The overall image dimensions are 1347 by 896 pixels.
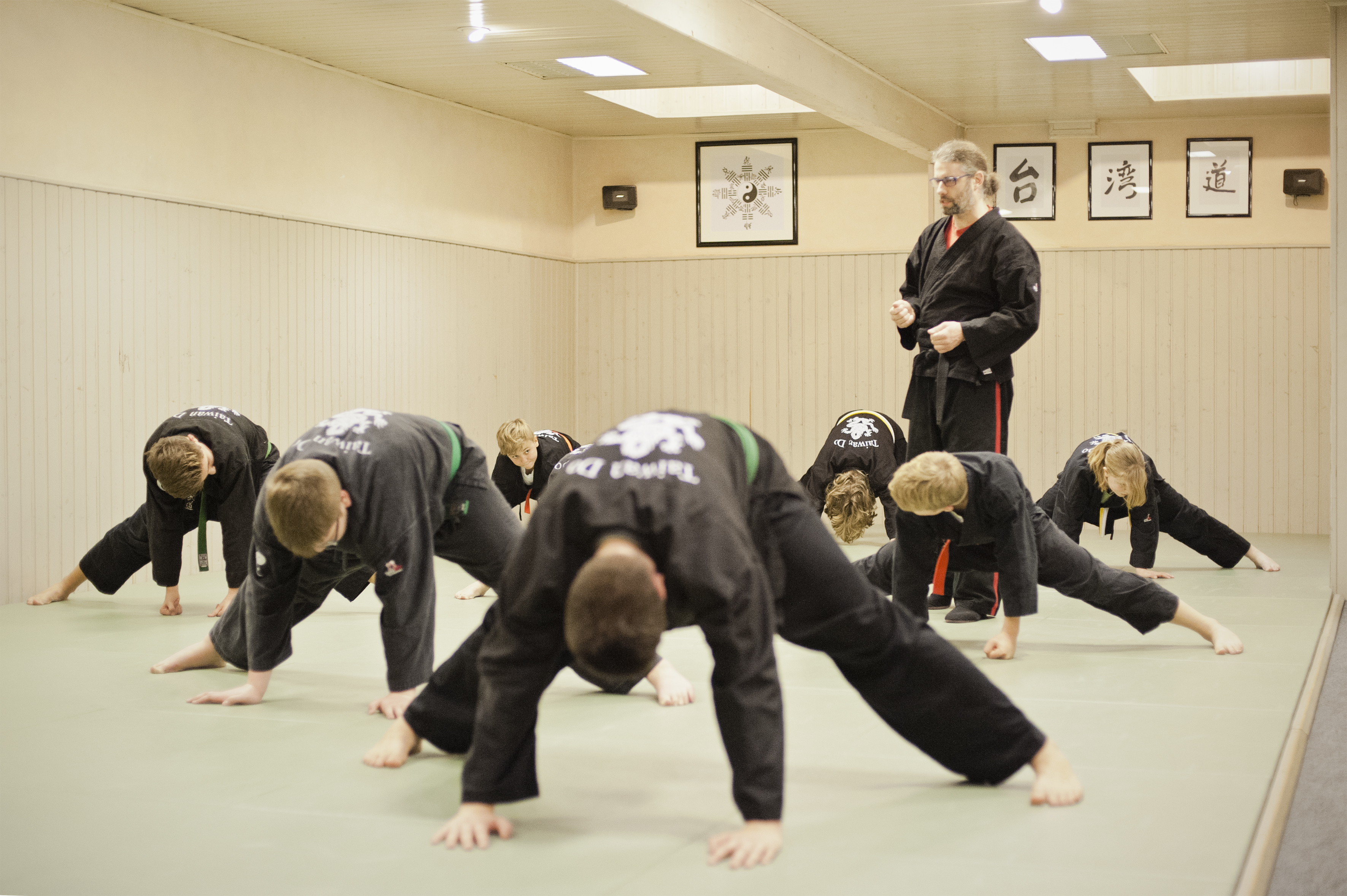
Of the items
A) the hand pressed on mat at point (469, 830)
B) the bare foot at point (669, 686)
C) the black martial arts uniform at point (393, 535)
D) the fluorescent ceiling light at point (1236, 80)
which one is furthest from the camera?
the fluorescent ceiling light at point (1236, 80)

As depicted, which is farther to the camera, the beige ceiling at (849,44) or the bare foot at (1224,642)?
the beige ceiling at (849,44)

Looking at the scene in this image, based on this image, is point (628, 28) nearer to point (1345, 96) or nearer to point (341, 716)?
point (1345, 96)

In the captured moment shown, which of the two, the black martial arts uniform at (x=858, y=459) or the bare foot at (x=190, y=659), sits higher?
the black martial arts uniform at (x=858, y=459)

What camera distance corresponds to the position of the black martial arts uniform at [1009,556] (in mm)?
3809

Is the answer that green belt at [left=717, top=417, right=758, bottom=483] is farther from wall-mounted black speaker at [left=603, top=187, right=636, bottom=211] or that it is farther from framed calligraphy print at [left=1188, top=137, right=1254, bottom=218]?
wall-mounted black speaker at [left=603, top=187, right=636, bottom=211]

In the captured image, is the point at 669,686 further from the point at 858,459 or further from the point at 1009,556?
the point at 858,459

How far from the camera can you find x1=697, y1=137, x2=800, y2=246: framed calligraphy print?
931 centimetres

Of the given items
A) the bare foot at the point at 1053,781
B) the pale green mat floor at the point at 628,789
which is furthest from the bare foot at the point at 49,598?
the bare foot at the point at 1053,781

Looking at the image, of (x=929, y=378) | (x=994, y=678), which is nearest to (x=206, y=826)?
(x=994, y=678)

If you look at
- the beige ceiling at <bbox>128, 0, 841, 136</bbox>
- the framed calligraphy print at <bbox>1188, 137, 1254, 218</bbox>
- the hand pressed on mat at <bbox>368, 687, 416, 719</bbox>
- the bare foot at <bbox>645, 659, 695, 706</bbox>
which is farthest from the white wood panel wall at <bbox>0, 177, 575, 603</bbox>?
the framed calligraphy print at <bbox>1188, 137, 1254, 218</bbox>

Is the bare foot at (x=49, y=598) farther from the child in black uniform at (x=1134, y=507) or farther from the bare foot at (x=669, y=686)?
the child in black uniform at (x=1134, y=507)

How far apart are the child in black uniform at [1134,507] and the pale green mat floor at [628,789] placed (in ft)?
3.27

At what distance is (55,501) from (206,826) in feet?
12.7

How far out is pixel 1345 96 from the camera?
5.35 m
